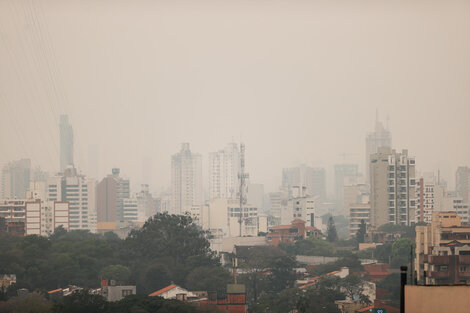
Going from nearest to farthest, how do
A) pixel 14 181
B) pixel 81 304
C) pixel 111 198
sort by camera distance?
pixel 81 304 < pixel 14 181 < pixel 111 198

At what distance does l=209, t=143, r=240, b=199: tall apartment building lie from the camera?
15117 millimetres

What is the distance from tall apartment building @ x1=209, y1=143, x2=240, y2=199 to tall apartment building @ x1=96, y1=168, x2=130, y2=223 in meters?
1.69

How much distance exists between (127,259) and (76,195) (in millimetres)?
3996

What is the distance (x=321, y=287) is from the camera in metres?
10.4

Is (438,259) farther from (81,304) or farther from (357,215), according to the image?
(357,215)

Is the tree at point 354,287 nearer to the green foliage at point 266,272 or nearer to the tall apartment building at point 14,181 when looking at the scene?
the green foliage at point 266,272

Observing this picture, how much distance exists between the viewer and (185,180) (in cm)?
1548

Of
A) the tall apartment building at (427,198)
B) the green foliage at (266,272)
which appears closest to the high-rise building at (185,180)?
the green foliage at (266,272)

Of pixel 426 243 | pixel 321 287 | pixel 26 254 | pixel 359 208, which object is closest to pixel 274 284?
pixel 321 287

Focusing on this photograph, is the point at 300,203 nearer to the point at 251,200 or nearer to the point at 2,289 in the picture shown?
the point at 251,200

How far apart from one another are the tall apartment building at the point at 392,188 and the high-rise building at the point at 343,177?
1.11 ft

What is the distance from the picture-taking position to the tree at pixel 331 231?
14.9 m

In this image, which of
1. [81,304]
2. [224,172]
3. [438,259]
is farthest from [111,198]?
[438,259]

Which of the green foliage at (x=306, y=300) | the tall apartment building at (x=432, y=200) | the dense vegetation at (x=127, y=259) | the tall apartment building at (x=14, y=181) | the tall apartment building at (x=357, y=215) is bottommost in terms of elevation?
the green foliage at (x=306, y=300)
